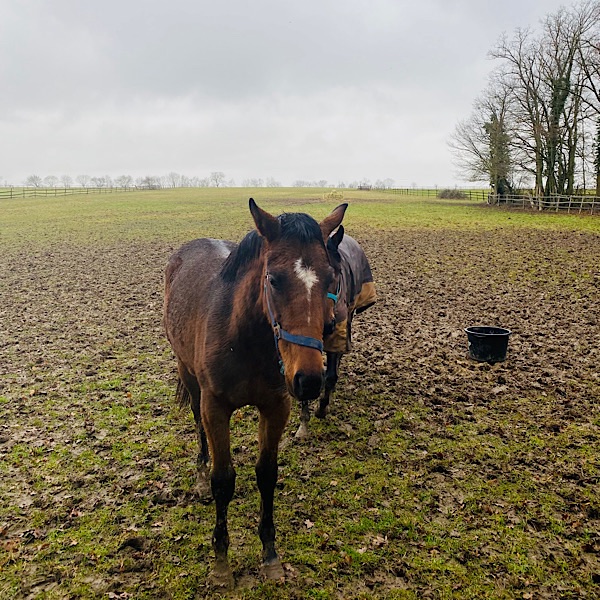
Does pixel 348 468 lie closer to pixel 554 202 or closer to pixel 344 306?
pixel 344 306

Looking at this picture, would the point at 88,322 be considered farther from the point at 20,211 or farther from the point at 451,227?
the point at 20,211

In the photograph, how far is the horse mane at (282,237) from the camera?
2.65 metres

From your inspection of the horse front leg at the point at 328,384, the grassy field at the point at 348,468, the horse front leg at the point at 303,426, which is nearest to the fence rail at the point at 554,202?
the grassy field at the point at 348,468

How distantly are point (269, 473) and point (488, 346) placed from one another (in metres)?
4.76

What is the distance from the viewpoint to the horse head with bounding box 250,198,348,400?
2389mm

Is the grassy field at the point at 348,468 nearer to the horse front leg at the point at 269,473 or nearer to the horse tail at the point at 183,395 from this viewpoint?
the horse front leg at the point at 269,473

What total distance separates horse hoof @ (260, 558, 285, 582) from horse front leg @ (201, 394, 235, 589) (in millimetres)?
235

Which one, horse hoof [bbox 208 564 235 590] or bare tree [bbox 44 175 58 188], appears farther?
bare tree [bbox 44 175 58 188]

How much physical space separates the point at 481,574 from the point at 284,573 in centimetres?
141

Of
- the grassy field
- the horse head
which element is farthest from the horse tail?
the horse head

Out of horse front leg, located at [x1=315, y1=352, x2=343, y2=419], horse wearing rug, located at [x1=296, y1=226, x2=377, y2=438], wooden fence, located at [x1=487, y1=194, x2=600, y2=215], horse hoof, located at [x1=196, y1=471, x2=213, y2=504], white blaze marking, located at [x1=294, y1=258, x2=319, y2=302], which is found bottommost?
horse hoof, located at [x1=196, y1=471, x2=213, y2=504]

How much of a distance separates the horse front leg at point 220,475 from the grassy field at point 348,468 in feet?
0.42

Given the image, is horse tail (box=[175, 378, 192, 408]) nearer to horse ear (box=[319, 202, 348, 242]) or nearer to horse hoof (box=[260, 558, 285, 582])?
horse hoof (box=[260, 558, 285, 582])

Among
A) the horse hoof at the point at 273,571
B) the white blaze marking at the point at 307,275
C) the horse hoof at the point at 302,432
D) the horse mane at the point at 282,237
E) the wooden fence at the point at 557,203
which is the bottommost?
the horse hoof at the point at 273,571
